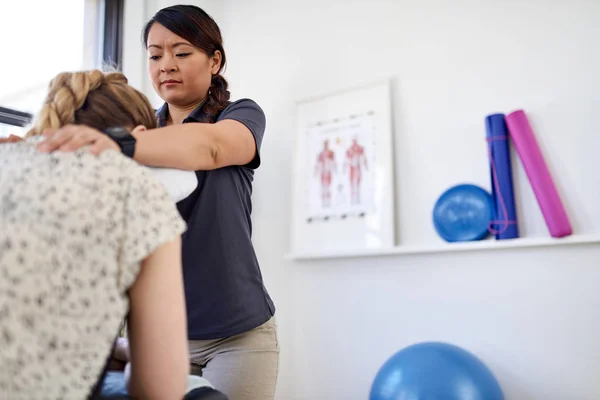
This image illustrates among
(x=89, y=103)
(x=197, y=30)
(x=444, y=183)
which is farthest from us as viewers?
(x=444, y=183)

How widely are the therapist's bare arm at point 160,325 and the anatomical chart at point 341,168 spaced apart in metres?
1.74

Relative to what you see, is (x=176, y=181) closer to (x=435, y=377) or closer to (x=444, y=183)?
(x=435, y=377)

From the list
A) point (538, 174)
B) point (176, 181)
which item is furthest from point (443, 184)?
point (176, 181)

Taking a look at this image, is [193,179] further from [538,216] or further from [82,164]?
[538,216]

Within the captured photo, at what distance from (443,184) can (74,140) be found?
174cm

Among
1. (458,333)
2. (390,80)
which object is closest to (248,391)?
(458,333)

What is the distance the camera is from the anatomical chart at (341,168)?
2.47 m

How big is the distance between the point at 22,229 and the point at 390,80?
2.03 m

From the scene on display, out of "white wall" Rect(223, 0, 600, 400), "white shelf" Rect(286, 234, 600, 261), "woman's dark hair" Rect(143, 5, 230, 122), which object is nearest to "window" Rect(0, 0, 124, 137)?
"white wall" Rect(223, 0, 600, 400)

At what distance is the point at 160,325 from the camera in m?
0.73

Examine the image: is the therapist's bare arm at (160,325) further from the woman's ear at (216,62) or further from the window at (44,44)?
the window at (44,44)

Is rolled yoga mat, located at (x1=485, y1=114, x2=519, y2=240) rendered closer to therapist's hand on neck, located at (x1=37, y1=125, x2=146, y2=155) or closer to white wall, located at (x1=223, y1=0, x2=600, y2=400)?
white wall, located at (x1=223, y1=0, x2=600, y2=400)

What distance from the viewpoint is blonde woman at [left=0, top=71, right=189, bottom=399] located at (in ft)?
2.12

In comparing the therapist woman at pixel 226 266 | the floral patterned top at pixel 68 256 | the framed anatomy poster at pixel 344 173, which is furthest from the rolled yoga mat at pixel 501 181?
the floral patterned top at pixel 68 256
